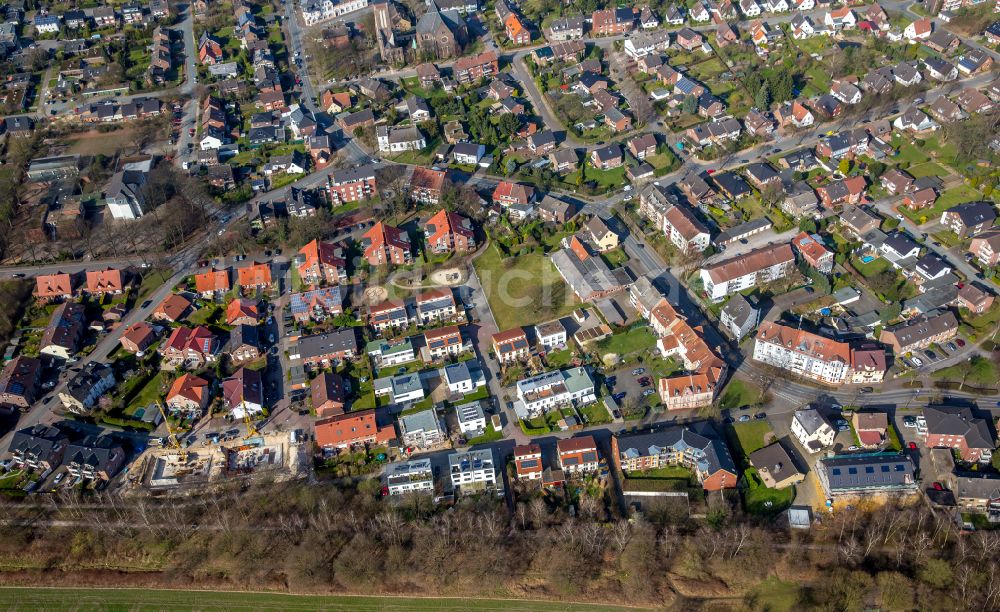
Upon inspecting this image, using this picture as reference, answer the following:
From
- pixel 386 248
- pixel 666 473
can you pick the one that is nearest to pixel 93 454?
pixel 386 248

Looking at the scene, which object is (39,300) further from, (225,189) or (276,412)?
(276,412)

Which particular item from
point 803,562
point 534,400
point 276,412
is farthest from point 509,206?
point 803,562

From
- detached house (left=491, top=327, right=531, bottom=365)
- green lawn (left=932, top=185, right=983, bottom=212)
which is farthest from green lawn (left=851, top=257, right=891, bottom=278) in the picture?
detached house (left=491, top=327, right=531, bottom=365)

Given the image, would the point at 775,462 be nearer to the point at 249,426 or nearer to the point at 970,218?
the point at 970,218

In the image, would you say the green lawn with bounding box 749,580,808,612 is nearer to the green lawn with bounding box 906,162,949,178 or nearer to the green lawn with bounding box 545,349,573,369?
the green lawn with bounding box 545,349,573,369

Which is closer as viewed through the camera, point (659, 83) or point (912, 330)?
point (912, 330)

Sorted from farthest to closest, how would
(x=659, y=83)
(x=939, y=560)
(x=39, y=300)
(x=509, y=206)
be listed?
(x=659, y=83)
(x=509, y=206)
(x=39, y=300)
(x=939, y=560)

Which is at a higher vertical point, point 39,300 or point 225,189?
point 225,189
